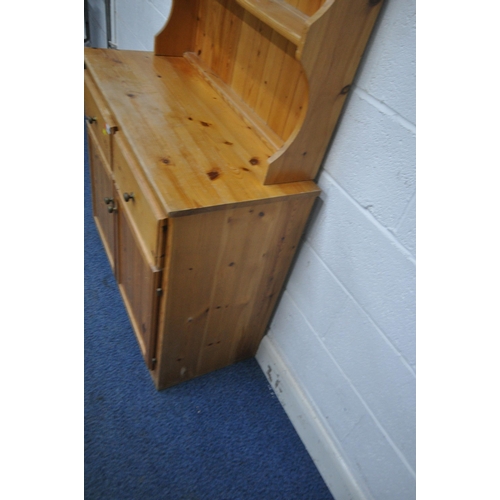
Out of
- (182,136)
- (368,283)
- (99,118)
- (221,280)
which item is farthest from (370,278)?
(99,118)

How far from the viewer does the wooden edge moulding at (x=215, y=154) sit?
0.86 metres

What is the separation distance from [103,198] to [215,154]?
721mm

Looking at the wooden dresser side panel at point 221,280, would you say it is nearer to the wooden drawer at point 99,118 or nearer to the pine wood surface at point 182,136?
the pine wood surface at point 182,136

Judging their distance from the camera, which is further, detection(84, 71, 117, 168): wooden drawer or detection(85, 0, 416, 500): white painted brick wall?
detection(84, 71, 117, 168): wooden drawer

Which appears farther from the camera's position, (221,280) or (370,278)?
(221,280)

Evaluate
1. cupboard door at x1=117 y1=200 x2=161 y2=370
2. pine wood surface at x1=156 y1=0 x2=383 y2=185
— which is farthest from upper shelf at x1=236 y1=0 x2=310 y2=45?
cupboard door at x1=117 y1=200 x2=161 y2=370

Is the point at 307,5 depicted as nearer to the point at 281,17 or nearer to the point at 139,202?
the point at 281,17

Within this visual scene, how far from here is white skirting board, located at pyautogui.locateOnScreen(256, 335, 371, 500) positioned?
46.4 inches

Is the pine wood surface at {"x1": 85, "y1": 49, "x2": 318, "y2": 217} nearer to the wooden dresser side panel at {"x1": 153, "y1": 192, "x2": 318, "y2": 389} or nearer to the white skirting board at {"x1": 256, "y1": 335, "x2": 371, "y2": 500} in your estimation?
the wooden dresser side panel at {"x1": 153, "y1": 192, "x2": 318, "y2": 389}

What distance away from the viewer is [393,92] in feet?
2.59

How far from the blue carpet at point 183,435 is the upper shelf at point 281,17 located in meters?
1.17

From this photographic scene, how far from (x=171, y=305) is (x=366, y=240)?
0.55m

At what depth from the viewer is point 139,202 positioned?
3.31 feet
